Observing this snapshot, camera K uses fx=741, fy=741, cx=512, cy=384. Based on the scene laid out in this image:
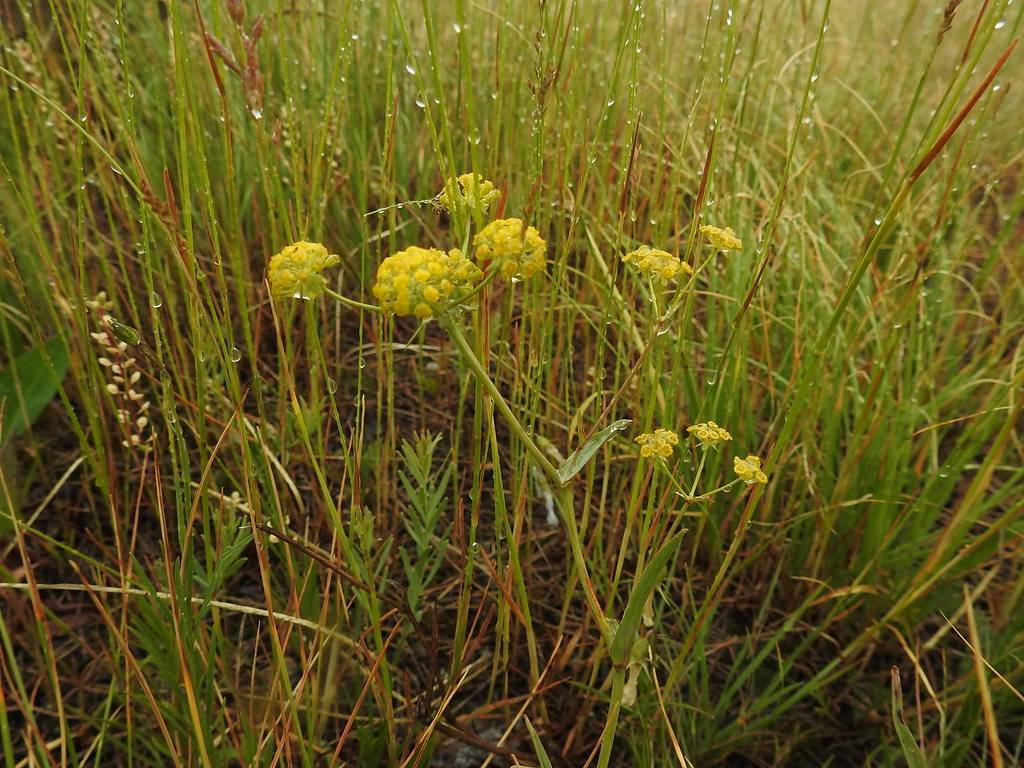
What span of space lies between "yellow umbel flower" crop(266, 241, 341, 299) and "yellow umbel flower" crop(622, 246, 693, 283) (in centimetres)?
28

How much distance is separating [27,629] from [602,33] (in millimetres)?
1571

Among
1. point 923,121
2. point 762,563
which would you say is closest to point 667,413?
point 762,563

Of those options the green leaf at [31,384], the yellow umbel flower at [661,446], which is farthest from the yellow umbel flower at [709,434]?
the green leaf at [31,384]

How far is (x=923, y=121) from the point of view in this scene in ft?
7.02

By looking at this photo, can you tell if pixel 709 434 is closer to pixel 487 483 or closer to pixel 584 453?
pixel 584 453

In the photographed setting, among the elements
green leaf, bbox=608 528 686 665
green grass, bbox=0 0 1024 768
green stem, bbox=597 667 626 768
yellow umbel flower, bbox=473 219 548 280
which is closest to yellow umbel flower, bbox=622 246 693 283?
green grass, bbox=0 0 1024 768

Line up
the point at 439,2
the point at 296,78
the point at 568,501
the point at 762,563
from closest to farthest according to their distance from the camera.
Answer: the point at 568,501
the point at 762,563
the point at 296,78
the point at 439,2

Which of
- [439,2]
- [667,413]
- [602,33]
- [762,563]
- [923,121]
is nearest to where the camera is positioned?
[667,413]

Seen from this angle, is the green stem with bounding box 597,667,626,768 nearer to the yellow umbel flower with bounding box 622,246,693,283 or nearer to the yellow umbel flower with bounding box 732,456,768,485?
the yellow umbel flower with bounding box 732,456,768,485

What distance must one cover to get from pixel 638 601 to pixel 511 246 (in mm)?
319

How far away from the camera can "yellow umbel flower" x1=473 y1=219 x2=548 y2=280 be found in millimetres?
596

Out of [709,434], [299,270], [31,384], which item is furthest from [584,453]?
[31,384]

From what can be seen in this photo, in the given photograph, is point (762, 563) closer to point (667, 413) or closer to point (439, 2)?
point (667, 413)

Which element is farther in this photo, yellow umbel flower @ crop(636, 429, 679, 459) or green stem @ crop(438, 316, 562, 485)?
yellow umbel flower @ crop(636, 429, 679, 459)
